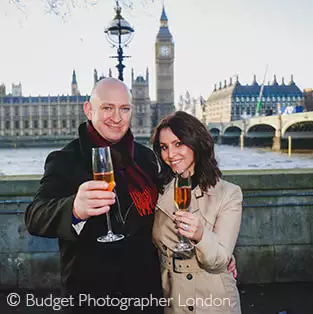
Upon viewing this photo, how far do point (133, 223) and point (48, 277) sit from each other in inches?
66.8

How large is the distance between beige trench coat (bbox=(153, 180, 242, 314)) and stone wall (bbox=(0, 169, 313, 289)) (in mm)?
1466

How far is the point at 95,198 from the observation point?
119 centimetres

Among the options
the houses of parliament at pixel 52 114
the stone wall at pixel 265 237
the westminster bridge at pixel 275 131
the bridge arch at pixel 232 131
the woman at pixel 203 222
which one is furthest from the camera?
the houses of parliament at pixel 52 114

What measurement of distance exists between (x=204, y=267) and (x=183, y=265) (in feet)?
0.41

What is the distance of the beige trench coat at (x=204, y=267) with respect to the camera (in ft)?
5.10

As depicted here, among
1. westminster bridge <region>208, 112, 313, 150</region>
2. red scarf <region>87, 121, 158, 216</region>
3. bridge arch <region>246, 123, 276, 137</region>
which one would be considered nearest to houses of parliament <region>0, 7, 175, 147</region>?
westminster bridge <region>208, 112, 313, 150</region>

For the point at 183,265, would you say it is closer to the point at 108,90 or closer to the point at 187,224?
the point at 187,224

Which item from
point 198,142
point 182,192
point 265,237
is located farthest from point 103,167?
point 265,237

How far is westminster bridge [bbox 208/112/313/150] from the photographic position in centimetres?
3323

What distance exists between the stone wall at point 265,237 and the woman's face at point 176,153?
1.41 metres

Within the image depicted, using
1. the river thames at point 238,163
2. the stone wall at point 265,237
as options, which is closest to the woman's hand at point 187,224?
the stone wall at point 265,237

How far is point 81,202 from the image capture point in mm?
1217

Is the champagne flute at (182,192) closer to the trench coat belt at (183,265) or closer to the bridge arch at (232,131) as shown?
the trench coat belt at (183,265)

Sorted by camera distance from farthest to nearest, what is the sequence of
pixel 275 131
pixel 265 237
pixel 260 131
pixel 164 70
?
A: 1. pixel 164 70
2. pixel 260 131
3. pixel 275 131
4. pixel 265 237
